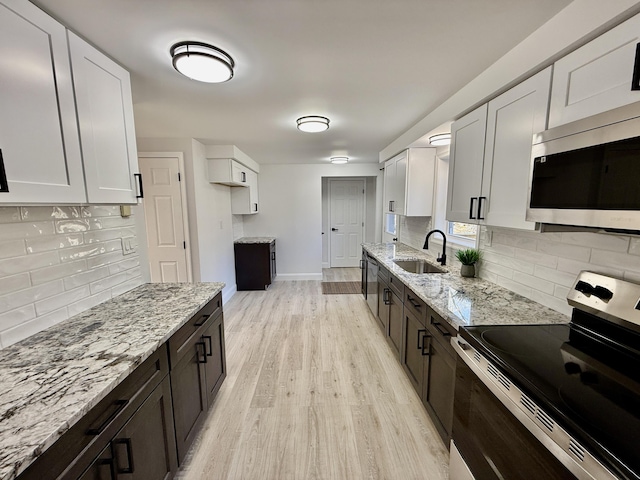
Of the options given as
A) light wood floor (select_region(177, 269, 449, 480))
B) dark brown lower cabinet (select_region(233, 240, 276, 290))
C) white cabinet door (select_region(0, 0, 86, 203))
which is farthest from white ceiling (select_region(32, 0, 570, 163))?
dark brown lower cabinet (select_region(233, 240, 276, 290))

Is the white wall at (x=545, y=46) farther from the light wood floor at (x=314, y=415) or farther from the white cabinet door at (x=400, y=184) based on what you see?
the light wood floor at (x=314, y=415)

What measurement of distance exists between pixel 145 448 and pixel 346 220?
5.67 m

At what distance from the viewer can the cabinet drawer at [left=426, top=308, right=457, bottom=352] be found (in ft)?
4.66

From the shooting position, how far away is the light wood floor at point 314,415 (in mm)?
1527

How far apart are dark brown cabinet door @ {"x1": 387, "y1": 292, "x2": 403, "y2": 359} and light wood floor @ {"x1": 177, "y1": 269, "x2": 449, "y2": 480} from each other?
0.17 m

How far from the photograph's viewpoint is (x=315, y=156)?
15.0 ft

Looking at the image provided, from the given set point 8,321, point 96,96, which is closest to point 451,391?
point 8,321

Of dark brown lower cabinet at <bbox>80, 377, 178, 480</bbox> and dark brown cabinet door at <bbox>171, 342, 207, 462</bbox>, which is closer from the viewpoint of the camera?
dark brown lower cabinet at <bbox>80, 377, 178, 480</bbox>

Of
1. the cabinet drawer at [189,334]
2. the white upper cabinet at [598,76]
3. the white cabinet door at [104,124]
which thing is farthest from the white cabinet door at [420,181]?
the white cabinet door at [104,124]

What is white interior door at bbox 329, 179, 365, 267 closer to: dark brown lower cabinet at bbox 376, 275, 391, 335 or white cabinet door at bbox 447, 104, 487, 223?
dark brown lower cabinet at bbox 376, 275, 391, 335

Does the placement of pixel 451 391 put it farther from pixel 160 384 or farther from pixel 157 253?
pixel 157 253

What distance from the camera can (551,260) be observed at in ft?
4.94

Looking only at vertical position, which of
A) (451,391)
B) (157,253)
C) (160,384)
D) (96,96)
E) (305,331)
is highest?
(96,96)

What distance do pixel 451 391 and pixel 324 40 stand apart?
2037 mm
